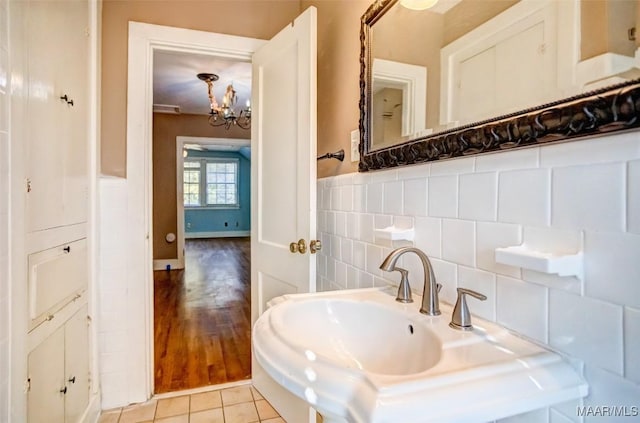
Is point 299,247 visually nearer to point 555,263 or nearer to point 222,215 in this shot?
point 555,263

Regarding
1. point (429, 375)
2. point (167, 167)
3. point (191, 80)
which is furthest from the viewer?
point (167, 167)

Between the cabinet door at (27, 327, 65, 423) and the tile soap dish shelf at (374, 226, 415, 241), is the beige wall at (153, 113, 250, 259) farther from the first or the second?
the tile soap dish shelf at (374, 226, 415, 241)

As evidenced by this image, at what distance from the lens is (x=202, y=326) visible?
312cm

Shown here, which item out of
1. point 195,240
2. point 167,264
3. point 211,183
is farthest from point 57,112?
point 211,183

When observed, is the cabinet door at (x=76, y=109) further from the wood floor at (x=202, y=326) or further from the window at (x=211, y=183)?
the window at (x=211, y=183)

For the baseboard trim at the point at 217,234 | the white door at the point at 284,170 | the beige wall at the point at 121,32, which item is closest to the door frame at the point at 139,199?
the beige wall at the point at 121,32

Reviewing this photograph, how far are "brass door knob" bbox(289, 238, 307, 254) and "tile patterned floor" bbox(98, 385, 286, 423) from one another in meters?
0.89

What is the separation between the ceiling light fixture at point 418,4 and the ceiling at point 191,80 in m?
2.04

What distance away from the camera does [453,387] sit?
1.72 feet

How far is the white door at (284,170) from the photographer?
1552 mm

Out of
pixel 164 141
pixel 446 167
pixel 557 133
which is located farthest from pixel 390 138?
pixel 164 141

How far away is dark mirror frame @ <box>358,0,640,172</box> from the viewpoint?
0.53m

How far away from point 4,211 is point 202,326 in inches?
96.9

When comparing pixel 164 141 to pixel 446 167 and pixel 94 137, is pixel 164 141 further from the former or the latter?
pixel 446 167
